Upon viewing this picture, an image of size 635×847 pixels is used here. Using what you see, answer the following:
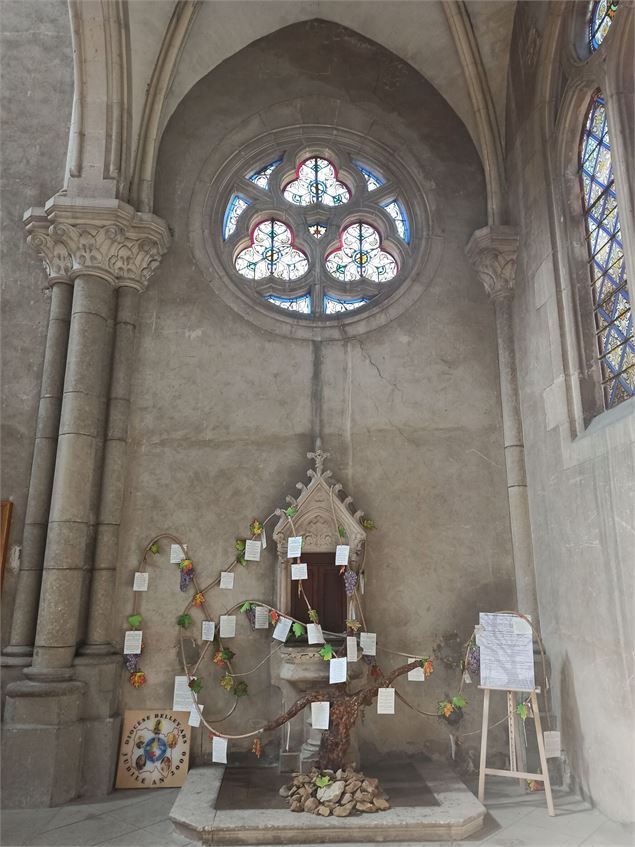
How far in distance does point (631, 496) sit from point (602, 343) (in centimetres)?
146

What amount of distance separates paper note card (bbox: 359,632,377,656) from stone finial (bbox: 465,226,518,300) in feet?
10.7

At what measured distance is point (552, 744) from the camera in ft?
14.8

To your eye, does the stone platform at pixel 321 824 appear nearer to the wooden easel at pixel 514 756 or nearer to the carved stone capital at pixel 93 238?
the wooden easel at pixel 514 756

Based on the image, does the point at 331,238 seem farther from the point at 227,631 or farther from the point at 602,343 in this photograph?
the point at 227,631

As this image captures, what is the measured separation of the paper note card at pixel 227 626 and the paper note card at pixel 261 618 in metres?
0.19

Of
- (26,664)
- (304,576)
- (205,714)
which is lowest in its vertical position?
(205,714)

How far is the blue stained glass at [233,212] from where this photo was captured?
649cm

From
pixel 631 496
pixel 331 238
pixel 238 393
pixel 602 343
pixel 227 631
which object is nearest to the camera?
pixel 631 496

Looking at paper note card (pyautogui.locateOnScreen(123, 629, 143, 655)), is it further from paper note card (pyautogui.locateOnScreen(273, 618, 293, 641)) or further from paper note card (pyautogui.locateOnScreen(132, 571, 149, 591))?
paper note card (pyautogui.locateOnScreen(273, 618, 293, 641))

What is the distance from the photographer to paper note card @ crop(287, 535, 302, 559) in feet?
17.1

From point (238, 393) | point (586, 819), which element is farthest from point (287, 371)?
point (586, 819)

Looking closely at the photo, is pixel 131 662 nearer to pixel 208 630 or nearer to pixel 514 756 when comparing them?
pixel 208 630

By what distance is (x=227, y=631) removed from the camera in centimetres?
528

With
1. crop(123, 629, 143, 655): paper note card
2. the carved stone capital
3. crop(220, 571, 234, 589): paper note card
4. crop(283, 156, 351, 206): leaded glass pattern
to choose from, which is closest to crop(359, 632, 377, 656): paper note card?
crop(220, 571, 234, 589): paper note card
